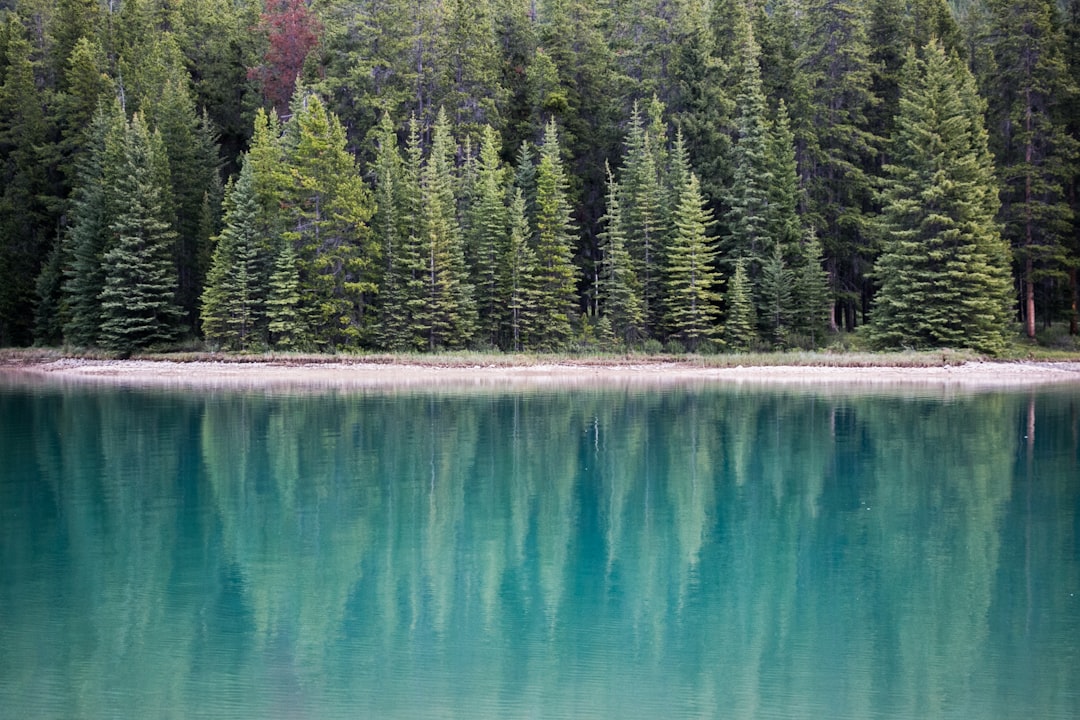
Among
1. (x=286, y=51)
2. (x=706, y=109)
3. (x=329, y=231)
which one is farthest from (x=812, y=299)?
(x=286, y=51)

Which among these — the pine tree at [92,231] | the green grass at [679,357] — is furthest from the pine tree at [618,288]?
the pine tree at [92,231]

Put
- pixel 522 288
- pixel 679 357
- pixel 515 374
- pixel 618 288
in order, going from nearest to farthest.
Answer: pixel 515 374 < pixel 679 357 < pixel 522 288 < pixel 618 288

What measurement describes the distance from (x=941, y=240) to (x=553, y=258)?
1893 centimetres

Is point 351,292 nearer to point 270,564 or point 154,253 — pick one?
point 154,253

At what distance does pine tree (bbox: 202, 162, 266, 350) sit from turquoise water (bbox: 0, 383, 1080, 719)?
26440 millimetres

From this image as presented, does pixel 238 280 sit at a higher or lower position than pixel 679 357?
higher

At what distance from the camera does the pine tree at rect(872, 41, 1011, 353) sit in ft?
161

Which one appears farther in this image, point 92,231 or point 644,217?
point 92,231

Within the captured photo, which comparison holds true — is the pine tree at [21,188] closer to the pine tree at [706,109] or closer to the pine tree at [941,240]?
the pine tree at [706,109]

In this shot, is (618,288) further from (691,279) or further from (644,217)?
(644,217)

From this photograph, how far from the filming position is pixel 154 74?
6531 centimetres

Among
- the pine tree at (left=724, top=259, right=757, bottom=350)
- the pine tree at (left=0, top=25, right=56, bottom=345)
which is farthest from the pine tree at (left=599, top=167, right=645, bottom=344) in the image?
the pine tree at (left=0, top=25, right=56, bottom=345)

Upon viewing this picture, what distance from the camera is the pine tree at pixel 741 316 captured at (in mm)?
53938

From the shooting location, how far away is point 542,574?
14.1m
